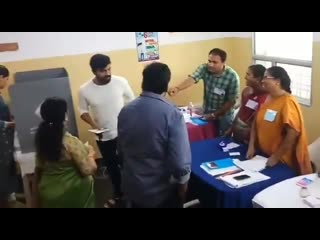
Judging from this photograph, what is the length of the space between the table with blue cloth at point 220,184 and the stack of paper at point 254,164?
1.8 inches

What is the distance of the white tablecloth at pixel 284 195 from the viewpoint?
175cm

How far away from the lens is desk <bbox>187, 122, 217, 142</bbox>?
3.29 meters

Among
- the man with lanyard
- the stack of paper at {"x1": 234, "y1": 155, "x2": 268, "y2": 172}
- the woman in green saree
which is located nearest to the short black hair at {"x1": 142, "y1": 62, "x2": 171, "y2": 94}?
the woman in green saree

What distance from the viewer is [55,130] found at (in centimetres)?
179

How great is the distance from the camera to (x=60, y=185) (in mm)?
1881

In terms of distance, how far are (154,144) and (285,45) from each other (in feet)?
8.98

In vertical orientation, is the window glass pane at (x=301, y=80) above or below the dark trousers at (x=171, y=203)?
above

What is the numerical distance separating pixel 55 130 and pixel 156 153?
560mm

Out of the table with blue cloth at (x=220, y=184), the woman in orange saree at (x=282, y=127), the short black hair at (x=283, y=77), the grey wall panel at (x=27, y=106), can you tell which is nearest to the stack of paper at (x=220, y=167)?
the table with blue cloth at (x=220, y=184)

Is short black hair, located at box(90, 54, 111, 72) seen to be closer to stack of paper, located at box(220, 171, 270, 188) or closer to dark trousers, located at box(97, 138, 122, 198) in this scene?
dark trousers, located at box(97, 138, 122, 198)

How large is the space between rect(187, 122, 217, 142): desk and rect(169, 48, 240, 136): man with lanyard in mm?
75

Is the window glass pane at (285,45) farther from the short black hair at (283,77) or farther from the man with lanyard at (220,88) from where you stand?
the short black hair at (283,77)

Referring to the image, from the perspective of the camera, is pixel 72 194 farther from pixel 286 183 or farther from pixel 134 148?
pixel 286 183

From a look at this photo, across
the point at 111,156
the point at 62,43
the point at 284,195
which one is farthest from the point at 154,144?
the point at 62,43
